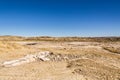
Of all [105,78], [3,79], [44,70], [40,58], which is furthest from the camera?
[40,58]

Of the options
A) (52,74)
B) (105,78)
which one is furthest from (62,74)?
(105,78)

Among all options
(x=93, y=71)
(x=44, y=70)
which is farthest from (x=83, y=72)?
(x=44, y=70)

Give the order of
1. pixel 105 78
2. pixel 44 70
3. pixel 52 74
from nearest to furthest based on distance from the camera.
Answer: pixel 105 78, pixel 52 74, pixel 44 70

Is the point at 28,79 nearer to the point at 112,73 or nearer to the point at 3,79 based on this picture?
the point at 3,79

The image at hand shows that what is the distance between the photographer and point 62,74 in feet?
55.6

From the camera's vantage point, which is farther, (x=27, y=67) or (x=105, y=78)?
(x=27, y=67)

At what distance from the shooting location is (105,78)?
617 inches

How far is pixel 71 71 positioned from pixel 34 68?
322 cm

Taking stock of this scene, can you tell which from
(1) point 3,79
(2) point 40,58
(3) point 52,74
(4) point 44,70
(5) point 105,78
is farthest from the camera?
(2) point 40,58

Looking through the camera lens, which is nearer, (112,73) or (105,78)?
(105,78)

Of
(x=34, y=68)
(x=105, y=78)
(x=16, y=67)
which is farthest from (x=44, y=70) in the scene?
(x=105, y=78)

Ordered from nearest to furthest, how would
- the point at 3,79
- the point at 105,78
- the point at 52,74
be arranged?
the point at 3,79, the point at 105,78, the point at 52,74

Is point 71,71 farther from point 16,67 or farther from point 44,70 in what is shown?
point 16,67

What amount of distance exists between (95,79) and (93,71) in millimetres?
2070
